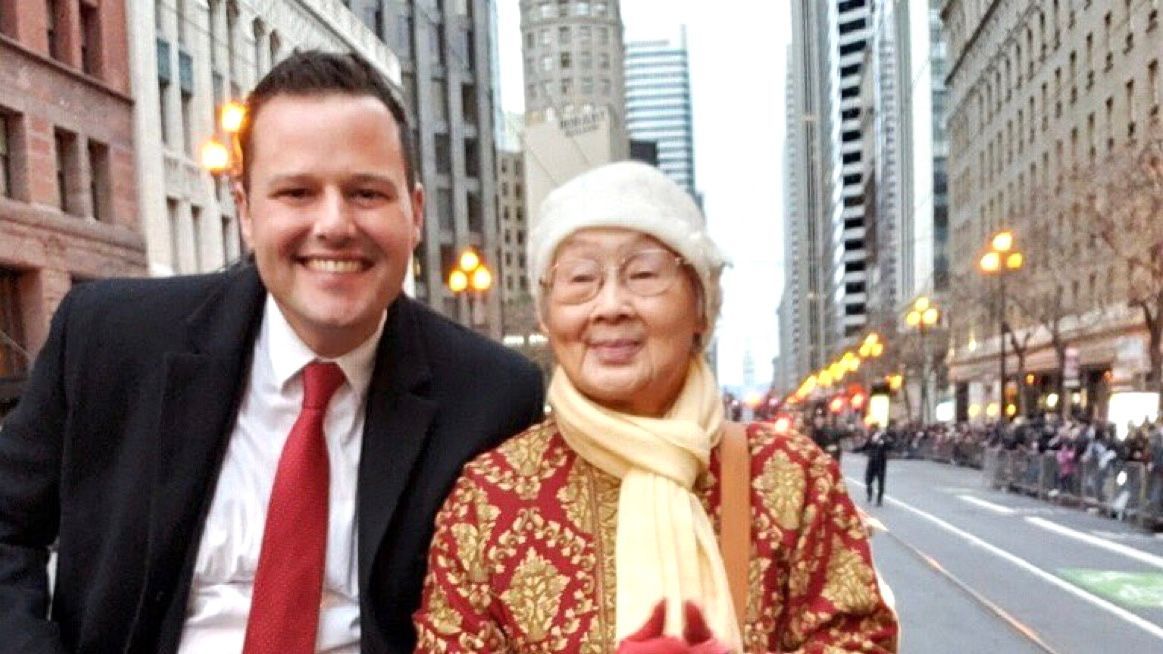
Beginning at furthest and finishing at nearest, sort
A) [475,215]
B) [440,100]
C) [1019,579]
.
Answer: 1. [475,215]
2. [440,100]
3. [1019,579]

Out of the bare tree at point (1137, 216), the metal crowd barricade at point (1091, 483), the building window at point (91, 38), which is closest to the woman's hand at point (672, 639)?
the metal crowd barricade at point (1091, 483)

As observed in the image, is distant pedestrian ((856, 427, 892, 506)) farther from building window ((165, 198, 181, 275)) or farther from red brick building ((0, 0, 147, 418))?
building window ((165, 198, 181, 275))

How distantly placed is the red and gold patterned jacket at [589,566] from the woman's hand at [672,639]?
18cm

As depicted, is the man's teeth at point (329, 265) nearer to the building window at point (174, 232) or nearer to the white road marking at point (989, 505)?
the white road marking at point (989, 505)

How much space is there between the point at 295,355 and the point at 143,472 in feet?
1.45

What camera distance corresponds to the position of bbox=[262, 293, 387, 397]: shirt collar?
271 cm

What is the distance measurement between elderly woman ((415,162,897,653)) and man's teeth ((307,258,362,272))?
44 cm

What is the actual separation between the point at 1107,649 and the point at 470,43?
6514cm

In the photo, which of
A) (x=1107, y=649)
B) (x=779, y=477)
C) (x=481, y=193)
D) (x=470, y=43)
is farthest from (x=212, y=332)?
(x=470, y=43)

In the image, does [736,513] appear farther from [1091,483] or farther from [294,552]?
[1091,483]

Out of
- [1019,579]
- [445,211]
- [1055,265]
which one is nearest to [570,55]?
[445,211]

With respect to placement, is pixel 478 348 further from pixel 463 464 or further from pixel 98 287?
pixel 98 287

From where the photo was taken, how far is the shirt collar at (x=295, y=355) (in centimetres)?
271

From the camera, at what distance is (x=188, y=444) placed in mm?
2604
